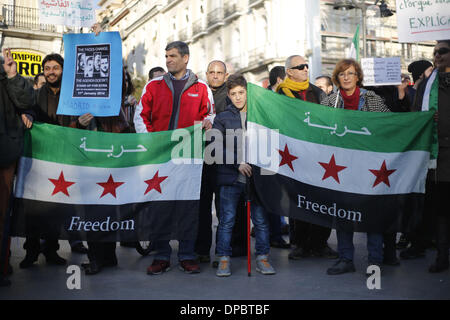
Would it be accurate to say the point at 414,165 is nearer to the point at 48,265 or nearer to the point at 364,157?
the point at 364,157

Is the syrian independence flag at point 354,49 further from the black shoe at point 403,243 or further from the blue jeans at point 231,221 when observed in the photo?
the blue jeans at point 231,221

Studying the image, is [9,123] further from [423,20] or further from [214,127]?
[423,20]

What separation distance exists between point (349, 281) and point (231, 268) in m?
1.29

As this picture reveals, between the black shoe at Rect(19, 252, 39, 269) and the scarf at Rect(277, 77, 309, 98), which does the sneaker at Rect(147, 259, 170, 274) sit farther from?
the scarf at Rect(277, 77, 309, 98)

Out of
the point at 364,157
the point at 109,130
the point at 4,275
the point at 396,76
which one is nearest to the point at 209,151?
the point at 109,130

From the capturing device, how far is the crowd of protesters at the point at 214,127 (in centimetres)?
482

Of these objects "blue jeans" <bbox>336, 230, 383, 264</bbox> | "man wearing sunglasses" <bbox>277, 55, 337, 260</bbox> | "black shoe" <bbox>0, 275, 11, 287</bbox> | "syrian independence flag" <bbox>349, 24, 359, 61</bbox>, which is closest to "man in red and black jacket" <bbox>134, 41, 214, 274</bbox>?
"man wearing sunglasses" <bbox>277, 55, 337, 260</bbox>

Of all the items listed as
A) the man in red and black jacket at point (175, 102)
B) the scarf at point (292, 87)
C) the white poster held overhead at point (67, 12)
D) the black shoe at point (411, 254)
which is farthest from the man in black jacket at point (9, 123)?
the black shoe at point (411, 254)

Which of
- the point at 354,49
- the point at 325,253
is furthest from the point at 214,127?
the point at 354,49

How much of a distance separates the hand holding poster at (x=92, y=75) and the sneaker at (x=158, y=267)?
1.60 metres

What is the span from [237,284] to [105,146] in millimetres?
1907

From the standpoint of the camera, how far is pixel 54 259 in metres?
5.70
